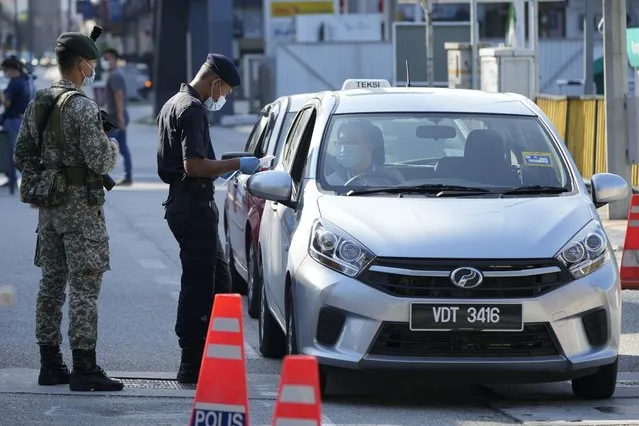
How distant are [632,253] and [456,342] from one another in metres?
5.32

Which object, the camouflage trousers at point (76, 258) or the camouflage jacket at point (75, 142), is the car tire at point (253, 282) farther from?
the camouflage jacket at point (75, 142)

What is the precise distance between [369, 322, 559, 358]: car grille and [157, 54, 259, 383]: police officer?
1.35 metres

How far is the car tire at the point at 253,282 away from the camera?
420 inches

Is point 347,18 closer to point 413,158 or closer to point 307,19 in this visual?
point 307,19

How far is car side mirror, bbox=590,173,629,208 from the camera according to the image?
8.70 m

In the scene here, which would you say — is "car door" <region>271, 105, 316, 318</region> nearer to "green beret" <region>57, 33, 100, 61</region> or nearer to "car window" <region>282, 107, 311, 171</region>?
Result: "car window" <region>282, 107, 311, 171</region>

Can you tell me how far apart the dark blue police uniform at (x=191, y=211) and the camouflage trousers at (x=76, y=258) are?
49 cm

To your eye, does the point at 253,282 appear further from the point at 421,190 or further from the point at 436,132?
the point at 421,190

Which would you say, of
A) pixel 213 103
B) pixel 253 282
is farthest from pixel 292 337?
pixel 253 282

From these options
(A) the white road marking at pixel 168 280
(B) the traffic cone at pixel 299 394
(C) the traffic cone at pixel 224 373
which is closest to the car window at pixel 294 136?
(C) the traffic cone at pixel 224 373

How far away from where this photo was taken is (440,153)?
8883mm

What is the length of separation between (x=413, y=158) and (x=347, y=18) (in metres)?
41.5

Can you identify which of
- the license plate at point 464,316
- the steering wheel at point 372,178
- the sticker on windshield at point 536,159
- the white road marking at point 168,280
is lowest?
the white road marking at point 168,280

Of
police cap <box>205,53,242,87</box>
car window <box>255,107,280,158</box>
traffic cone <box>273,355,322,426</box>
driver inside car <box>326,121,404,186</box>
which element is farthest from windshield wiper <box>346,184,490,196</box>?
car window <box>255,107,280,158</box>
